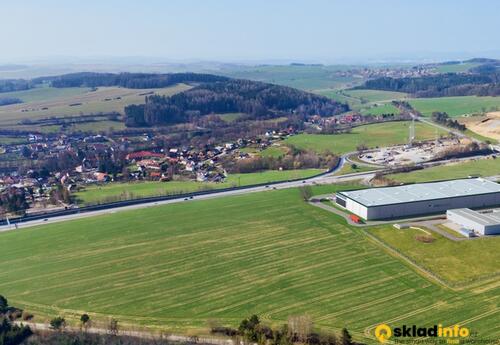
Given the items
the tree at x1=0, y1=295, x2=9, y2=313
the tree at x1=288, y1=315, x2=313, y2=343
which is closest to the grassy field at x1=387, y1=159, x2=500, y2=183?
the tree at x1=288, y1=315, x2=313, y2=343

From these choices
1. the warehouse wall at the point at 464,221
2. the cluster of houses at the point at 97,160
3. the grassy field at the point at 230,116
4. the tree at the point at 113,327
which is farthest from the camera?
the grassy field at the point at 230,116

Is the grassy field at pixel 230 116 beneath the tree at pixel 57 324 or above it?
above

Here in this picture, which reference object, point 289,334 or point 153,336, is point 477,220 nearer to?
point 289,334

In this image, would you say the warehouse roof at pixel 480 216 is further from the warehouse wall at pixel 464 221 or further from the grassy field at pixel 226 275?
Answer: the grassy field at pixel 226 275

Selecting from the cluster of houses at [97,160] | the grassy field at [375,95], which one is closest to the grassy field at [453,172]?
the cluster of houses at [97,160]

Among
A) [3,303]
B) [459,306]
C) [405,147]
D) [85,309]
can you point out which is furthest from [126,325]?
[405,147]

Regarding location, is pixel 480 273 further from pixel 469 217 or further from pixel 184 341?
pixel 184 341

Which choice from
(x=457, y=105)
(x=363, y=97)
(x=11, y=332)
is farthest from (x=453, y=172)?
(x=363, y=97)

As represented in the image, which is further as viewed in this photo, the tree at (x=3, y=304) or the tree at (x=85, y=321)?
the tree at (x=3, y=304)

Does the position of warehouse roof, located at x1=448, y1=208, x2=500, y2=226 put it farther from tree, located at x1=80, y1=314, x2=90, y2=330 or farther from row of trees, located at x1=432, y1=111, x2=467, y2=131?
row of trees, located at x1=432, y1=111, x2=467, y2=131
